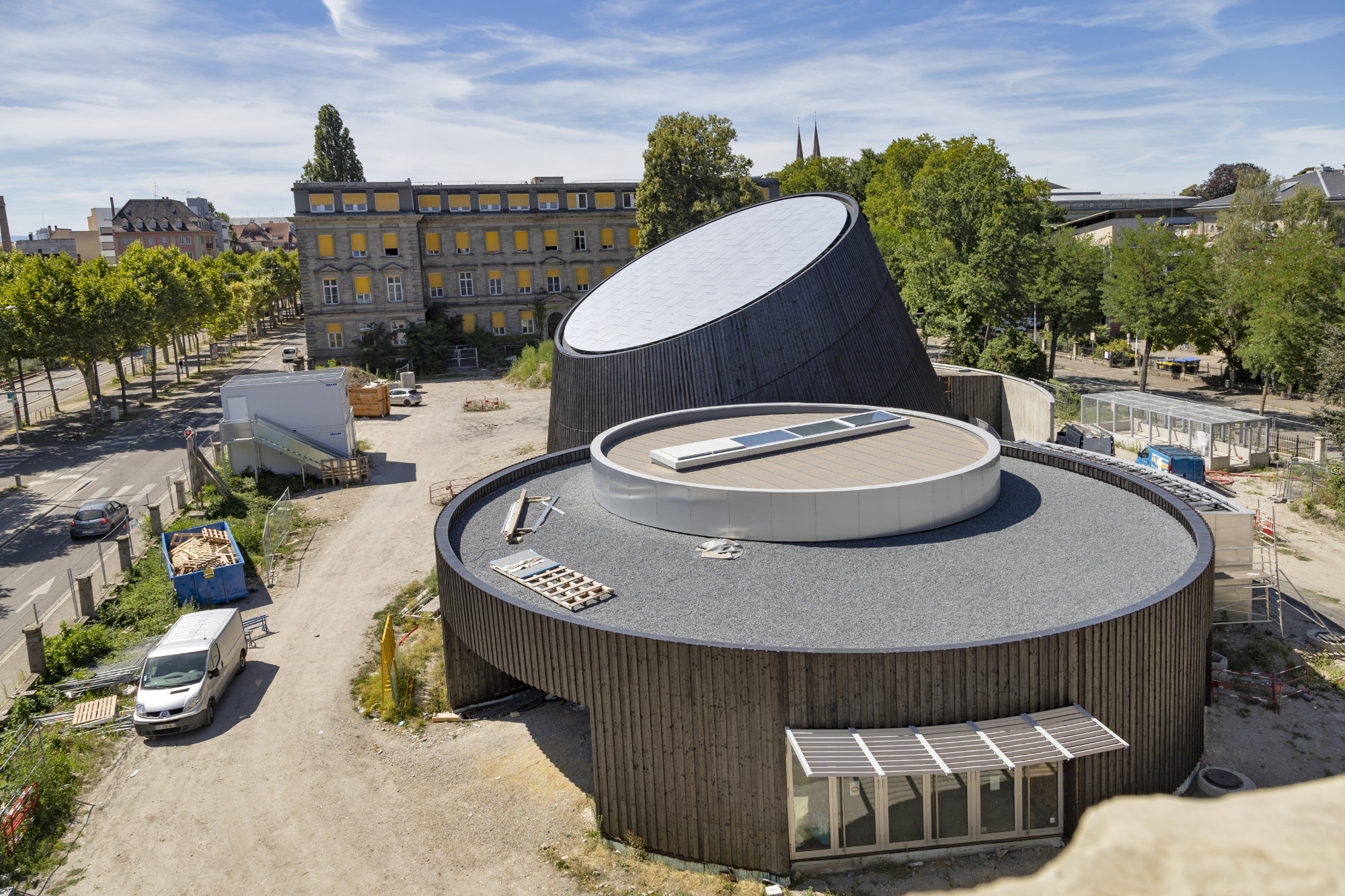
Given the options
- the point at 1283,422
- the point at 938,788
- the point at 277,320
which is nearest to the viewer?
the point at 938,788

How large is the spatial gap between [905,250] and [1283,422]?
2064cm

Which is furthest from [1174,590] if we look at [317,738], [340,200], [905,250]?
[340,200]

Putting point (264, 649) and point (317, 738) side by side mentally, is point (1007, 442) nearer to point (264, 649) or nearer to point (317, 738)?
point (317, 738)

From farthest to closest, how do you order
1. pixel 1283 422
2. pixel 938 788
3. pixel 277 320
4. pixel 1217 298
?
1. pixel 277 320
2. pixel 1217 298
3. pixel 1283 422
4. pixel 938 788

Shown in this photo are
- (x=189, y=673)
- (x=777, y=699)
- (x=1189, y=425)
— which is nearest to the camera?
(x=777, y=699)

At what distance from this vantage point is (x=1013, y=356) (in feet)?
152

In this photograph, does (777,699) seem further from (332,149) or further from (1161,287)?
(332,149)

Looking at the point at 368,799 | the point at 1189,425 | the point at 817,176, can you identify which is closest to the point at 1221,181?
the point at 817,176

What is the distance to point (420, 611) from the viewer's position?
2319 cm

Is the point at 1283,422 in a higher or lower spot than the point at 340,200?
lower

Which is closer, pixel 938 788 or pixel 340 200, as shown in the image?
pixel 938 788

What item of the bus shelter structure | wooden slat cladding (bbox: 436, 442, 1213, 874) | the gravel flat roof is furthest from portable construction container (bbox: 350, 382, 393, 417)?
wooden slat cladding (bbox: 436, 442, 1213, 874)

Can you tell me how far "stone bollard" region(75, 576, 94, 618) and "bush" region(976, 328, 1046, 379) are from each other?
39273mm

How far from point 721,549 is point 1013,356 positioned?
3502cm
